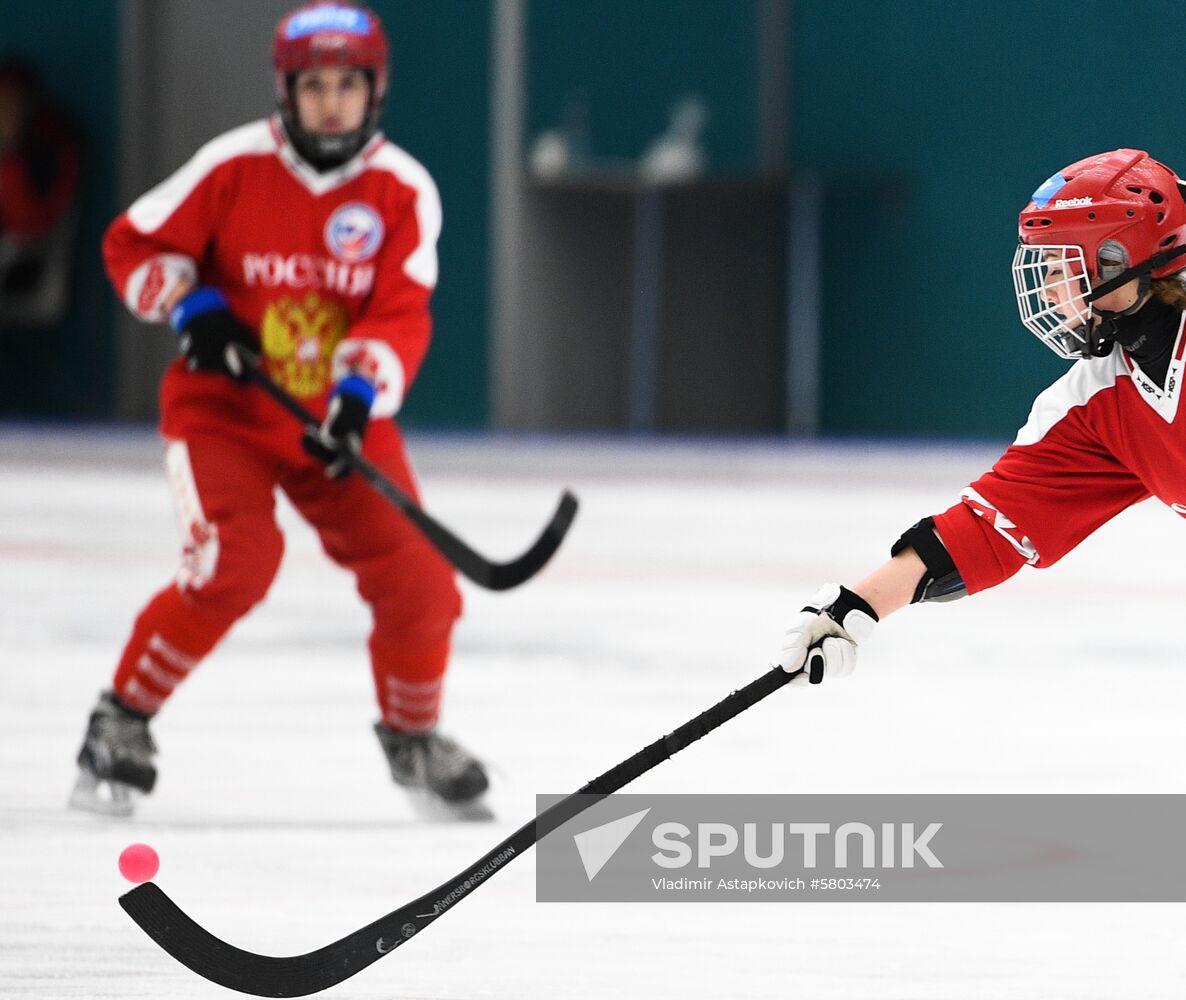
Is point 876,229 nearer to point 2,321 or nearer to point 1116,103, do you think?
point 1116,103

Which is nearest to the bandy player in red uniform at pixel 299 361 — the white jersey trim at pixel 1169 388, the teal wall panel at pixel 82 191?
the white jersey trim at pixel 1169 388

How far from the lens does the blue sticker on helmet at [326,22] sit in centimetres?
346

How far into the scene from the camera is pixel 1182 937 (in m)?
2.53

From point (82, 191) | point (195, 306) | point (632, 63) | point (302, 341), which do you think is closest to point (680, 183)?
point (632, 63)

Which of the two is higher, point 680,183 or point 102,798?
point 680,183

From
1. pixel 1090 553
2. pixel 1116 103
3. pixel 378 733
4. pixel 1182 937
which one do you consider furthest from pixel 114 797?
pixel 1116 103

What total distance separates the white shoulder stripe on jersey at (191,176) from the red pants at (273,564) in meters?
0.39

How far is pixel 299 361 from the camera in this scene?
3551mm

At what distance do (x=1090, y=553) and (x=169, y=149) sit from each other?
7216 millimetres

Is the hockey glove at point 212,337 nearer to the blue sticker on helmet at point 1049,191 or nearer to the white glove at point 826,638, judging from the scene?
the white glove at point 826,638

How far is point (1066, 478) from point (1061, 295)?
283 millimetres

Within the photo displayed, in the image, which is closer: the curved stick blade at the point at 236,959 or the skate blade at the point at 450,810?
the curved stick blade at the point at 236,959

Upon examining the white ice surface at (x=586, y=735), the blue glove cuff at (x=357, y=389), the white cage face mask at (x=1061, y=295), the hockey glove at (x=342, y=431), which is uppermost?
the white cage face mask at (x=1061, y=295)

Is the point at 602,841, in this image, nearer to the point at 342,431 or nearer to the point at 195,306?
the point at 342,431
